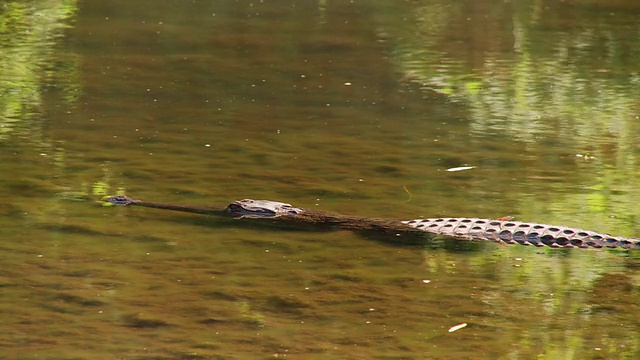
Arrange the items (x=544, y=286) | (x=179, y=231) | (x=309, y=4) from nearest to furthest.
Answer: (x=544, y=286) < (x=179, y=231) < (x=309, y=4)

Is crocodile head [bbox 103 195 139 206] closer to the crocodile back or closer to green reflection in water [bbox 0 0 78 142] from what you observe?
the crocodile back

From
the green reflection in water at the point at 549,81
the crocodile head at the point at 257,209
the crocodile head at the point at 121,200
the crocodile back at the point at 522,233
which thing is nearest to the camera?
the crocodile back at the point at 522,233

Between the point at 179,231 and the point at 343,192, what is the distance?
1.34 m

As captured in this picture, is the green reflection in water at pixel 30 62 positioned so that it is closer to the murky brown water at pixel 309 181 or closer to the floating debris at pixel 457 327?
the murky brown water at pixel 309 181

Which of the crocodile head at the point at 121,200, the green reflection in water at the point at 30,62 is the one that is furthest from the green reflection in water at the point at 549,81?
the green reflection in water at the point at 30,62

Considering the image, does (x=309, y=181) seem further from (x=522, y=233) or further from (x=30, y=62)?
(x=30, y=62)

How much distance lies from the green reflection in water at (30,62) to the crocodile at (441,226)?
265cm

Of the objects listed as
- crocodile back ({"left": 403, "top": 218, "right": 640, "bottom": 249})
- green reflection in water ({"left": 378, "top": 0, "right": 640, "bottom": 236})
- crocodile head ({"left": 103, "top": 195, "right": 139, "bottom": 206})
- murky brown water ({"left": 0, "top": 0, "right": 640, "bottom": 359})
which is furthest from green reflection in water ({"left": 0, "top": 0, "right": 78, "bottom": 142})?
crocodile back ({"left": 403, "top": 218, "right": 640, "bottom": 249})

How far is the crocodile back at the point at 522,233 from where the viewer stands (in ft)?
22.2

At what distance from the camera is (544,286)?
243 inches

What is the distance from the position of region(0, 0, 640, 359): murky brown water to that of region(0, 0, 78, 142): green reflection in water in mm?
50

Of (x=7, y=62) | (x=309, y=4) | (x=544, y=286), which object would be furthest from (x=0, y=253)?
(x=309, y=4)

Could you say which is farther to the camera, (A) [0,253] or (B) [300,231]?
(B) [300,231]

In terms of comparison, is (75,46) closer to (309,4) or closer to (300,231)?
(309,4)
